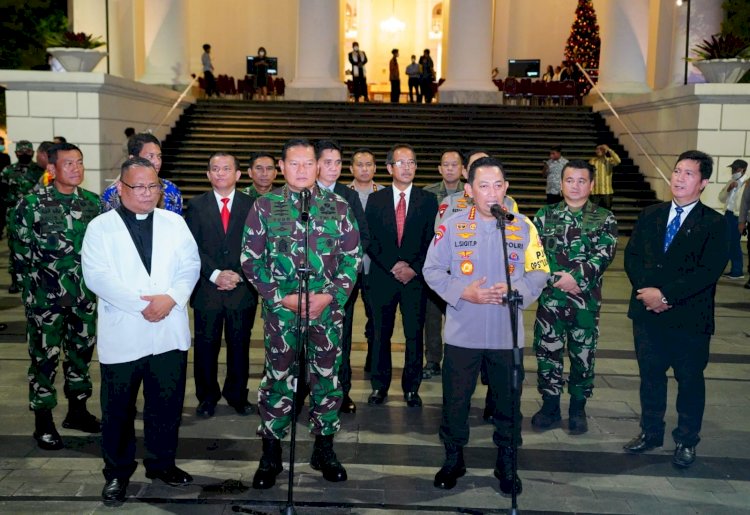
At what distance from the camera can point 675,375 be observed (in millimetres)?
5824

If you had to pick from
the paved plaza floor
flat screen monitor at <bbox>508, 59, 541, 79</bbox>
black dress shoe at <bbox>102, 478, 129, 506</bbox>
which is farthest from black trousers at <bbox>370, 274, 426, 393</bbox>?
flat screen monitor at <bbox>508, 59, 541, 79</bbox>

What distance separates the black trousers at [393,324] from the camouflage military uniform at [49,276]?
2.27 m

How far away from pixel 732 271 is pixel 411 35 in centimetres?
2645

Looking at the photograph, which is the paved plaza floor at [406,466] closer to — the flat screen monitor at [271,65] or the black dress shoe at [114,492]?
the black dress shoe at [114,492]

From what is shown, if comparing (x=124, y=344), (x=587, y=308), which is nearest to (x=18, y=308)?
(x=124, y=344)

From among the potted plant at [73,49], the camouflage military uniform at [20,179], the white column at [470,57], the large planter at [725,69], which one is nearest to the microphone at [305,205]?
the camouflage military uniform at [20,179]

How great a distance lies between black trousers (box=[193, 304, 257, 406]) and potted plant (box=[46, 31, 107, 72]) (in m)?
13.3

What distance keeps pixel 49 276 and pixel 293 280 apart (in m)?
1.87

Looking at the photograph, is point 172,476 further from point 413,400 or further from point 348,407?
point 413,400

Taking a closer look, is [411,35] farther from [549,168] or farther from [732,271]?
[732,271]

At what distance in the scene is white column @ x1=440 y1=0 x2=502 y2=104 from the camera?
1040 inches

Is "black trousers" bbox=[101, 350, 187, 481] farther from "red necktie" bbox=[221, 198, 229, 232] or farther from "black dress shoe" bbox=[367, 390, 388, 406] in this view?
"black dress shoe" bbox=[367, 390, 388, 406]

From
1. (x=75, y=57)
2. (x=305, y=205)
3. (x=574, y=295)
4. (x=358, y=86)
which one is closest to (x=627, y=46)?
(x=358, y=86)

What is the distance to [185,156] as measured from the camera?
857 inches
